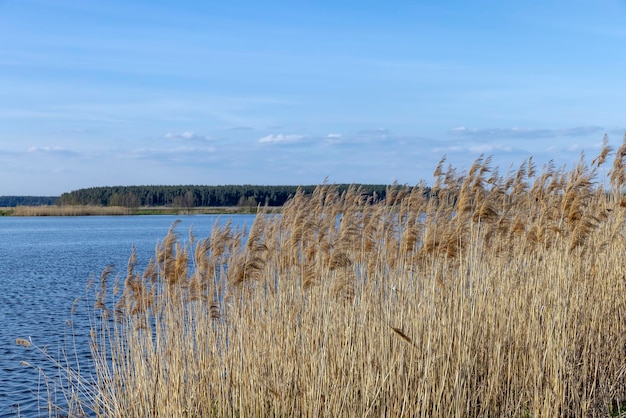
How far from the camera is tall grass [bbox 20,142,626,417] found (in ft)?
18.0

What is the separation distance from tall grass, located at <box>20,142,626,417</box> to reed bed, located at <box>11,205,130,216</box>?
228 feet

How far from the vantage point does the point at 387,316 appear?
243 inches

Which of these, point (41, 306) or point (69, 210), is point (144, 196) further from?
point (41, 306)

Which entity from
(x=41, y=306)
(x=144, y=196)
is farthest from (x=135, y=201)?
(x=41, y=306)

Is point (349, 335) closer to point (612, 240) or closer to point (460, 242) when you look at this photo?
point (460, 242)

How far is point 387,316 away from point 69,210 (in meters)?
75.1

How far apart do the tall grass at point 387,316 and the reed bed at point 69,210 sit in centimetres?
6939

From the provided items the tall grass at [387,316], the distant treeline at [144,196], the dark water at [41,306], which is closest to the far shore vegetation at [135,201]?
the distant treeline at [144,196]

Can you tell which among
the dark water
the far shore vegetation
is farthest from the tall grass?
the far shore vegetation

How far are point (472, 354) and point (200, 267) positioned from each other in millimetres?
2808

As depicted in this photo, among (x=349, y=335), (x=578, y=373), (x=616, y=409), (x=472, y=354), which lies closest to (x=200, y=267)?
(x=349, y=335)

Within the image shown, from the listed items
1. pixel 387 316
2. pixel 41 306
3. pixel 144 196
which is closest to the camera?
pixel 387 316

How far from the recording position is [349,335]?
5.66m

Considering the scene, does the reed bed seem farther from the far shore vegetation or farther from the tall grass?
the tall grass
